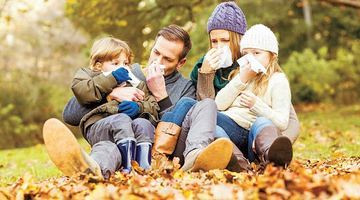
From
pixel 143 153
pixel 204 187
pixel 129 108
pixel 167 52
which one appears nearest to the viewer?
pixel 204 187

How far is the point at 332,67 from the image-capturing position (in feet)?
59.8

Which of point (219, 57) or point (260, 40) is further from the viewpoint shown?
point (219, 57)

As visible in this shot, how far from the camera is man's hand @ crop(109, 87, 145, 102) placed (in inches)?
157

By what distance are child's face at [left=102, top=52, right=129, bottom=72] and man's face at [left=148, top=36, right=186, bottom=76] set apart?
0.23m

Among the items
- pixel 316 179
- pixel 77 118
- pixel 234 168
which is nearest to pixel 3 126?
pixel 77 118

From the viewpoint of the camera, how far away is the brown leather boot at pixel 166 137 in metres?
3.86

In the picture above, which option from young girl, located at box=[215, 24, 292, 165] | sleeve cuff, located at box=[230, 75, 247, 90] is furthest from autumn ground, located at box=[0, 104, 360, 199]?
sleeve cuff, located at box=[230, 75, 247, 90]

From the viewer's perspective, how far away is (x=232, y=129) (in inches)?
156

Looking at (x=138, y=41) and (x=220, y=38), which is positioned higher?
(x=220, y=38)

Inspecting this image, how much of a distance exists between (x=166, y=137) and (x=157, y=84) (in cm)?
46

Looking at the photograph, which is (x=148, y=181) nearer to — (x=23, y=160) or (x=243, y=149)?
(x=243, y=149)

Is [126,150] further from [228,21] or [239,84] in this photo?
[228,21]

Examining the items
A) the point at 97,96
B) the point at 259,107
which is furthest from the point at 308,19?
the point at 97,96

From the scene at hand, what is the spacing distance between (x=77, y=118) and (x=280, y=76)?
4.35 ft
